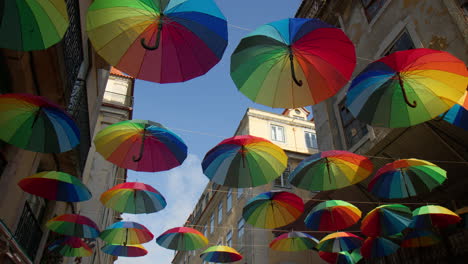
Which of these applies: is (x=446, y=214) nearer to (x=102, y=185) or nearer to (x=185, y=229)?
(x=185, y=229)

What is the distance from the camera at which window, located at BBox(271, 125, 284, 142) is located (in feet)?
87.0

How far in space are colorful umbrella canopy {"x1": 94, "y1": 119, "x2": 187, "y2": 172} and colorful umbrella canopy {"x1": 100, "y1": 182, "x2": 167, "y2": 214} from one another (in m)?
2.23

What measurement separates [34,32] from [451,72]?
21.2ft

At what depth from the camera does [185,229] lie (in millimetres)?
11594

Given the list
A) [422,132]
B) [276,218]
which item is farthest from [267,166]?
[422,132]

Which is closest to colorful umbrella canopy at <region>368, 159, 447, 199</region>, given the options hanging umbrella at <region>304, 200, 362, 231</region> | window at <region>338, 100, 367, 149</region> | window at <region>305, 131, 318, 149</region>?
hanging umbrella at <region>304, 200, 362, 231</region>

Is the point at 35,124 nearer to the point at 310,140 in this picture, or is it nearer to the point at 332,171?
the point at 332,171

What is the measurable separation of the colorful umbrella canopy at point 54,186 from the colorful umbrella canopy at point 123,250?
3791 millimetres

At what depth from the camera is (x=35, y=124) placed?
554 cm

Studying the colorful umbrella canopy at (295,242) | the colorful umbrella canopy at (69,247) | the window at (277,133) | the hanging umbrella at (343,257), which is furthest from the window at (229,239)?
the colorful umbrella canopy at (69,247)

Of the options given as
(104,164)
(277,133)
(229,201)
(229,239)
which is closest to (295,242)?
(104,164)

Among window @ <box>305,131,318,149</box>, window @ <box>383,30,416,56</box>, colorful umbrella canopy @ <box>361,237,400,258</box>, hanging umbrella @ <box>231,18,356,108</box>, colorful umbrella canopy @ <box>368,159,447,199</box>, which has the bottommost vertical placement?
colorful umbrella canopy @ <box>361,237,400,258</box>

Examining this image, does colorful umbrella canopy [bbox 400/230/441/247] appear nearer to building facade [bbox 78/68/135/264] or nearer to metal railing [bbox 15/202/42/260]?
metal railing [bbox 15/202/42/260]

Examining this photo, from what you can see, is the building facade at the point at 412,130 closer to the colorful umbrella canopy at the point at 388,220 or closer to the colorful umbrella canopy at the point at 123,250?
the colorful umbrella canopy at the point at 388,220
